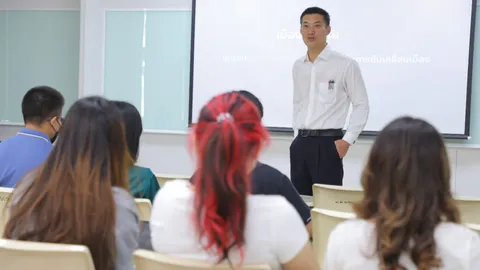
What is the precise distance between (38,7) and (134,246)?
495 cm

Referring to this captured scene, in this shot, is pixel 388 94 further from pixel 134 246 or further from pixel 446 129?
pixel 134 246

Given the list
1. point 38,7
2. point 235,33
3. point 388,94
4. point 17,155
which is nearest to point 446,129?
point 388,94

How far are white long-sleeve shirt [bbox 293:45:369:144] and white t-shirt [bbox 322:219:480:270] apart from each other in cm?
235

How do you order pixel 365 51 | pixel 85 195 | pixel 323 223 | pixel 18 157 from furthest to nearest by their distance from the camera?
1. pixel 365 51
2. pixel 18 157
3. pixel 323 223
4. pixel 85 195

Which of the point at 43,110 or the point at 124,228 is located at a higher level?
the point at 43,110

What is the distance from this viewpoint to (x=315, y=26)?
3828mm

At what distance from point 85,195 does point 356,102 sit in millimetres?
2603

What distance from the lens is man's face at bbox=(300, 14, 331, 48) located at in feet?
12.5

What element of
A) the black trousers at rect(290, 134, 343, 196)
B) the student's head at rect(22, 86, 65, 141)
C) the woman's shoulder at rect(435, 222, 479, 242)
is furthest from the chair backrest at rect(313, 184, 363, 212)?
the student's head at rect(22, 86, 65, 141)

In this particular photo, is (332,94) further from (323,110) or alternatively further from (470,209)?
(470,209)

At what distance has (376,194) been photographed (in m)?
1.50

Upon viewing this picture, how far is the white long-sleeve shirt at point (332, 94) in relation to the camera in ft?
12.6

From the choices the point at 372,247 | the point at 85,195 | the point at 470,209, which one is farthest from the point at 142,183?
the point at 470,209

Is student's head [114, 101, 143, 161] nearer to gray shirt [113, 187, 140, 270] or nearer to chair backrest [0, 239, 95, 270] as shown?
gray shirt [113, 187, 140, 270]
